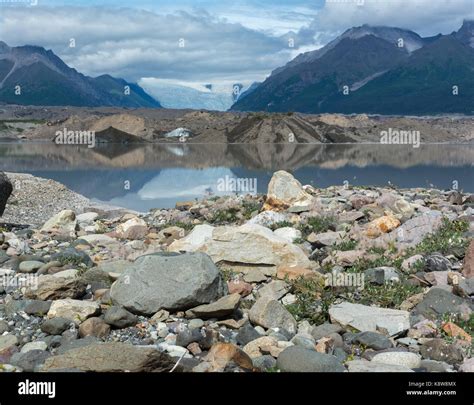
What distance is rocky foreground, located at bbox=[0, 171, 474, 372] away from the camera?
7.73 meters

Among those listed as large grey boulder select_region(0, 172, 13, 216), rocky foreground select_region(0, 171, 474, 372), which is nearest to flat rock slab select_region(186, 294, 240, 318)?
rocky foreground select_region(0, 171, 474, 372)

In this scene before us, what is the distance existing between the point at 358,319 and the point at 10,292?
252 inches

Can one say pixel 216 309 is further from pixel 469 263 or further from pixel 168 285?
pixel 469 263

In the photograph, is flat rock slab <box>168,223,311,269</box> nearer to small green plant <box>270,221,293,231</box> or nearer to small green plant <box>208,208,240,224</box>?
small green plant <box>270,221,293,231</box>

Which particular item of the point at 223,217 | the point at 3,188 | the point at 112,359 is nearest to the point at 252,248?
the point at 112,359

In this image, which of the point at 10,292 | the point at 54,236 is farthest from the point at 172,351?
the point at 54,236

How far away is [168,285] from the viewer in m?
9.91

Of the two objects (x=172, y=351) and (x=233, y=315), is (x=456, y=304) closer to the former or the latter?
(x=233, y=315)

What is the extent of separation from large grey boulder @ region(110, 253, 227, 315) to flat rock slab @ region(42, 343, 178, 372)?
2563 mm

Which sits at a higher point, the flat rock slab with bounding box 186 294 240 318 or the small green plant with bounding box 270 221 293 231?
the small green plant with bounding box 270 221 293 231

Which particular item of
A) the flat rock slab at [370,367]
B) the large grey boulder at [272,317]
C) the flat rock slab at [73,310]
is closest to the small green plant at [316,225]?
Answer: the large grey boulder at [272,317]

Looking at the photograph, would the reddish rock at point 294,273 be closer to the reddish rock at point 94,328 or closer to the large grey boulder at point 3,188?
the reddish rock at point 94,328

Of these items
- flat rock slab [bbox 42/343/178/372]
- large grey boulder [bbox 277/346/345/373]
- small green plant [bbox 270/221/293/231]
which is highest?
small green plant [bbox 270/221/293/231]

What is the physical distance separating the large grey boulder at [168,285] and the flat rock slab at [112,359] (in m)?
2.56
